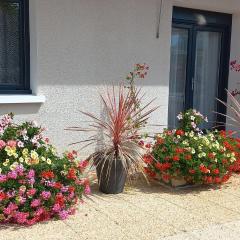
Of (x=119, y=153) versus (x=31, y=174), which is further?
(x=119, y=153)

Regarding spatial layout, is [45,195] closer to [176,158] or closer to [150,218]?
[150,218]

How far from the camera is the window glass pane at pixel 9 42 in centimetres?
556

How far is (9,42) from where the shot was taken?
18.4ft

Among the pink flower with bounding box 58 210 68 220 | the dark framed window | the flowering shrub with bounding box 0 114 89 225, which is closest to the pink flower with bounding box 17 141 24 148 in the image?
the flowering shrub with bounding box 0 114 89 225

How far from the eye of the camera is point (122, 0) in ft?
20.3

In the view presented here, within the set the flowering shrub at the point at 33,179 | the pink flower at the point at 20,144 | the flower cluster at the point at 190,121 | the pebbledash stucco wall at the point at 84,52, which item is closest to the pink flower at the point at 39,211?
the flowering shrub at the point at 33,179

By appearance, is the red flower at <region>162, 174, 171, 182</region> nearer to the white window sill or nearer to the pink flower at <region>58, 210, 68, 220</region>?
the pink flower at <region>58, 210, 68, 220</region>

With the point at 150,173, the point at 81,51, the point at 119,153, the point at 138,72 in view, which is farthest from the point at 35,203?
the point at 138,72

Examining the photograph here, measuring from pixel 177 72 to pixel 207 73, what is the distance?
2.41ft

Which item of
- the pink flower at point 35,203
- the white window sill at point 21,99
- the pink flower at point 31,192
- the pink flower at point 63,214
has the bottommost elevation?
the pink flower at point 63,214

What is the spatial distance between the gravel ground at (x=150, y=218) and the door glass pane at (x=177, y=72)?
221cm

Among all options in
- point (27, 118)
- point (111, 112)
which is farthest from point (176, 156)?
point (27, 118)

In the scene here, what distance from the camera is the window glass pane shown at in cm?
556

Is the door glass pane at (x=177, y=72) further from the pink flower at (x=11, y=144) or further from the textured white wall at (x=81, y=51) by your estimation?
the pink flower at (x=11, y=144)
